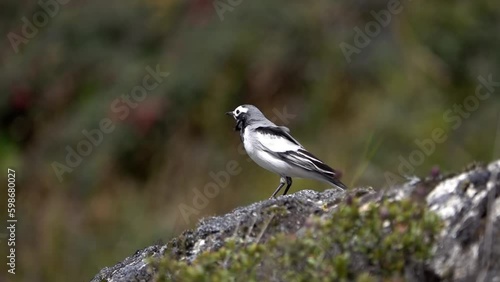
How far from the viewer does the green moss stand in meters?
6.47

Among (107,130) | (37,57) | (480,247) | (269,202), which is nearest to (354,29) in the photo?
(107,130)

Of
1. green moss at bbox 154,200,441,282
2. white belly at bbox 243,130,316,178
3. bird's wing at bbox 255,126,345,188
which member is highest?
bird's wing at bbox 255,126,345,188

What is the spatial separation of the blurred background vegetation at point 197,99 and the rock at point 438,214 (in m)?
7.16

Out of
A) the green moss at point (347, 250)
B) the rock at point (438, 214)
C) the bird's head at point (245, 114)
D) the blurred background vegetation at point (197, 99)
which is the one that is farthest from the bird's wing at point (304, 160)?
the green moss at point (347, 250)

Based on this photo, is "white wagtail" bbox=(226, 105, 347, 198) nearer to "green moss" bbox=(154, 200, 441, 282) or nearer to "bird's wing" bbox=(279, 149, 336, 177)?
"bird's wing" bbox=(279, 149, 336, 177)

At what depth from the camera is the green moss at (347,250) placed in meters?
6.47

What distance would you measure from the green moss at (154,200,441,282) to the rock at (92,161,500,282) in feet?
0.35

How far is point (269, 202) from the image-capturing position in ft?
28.5

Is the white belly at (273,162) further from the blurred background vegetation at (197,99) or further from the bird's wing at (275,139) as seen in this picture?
the blurred background vegetation at (197,99)

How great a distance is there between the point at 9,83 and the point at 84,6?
7.44ft

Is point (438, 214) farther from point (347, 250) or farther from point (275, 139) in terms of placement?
point (275, 139)

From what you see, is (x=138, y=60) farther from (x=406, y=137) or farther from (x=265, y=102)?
(x=406, y=137)

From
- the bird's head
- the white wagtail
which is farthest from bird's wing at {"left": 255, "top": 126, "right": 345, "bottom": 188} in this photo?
the bird's head

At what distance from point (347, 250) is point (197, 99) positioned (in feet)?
42.5
